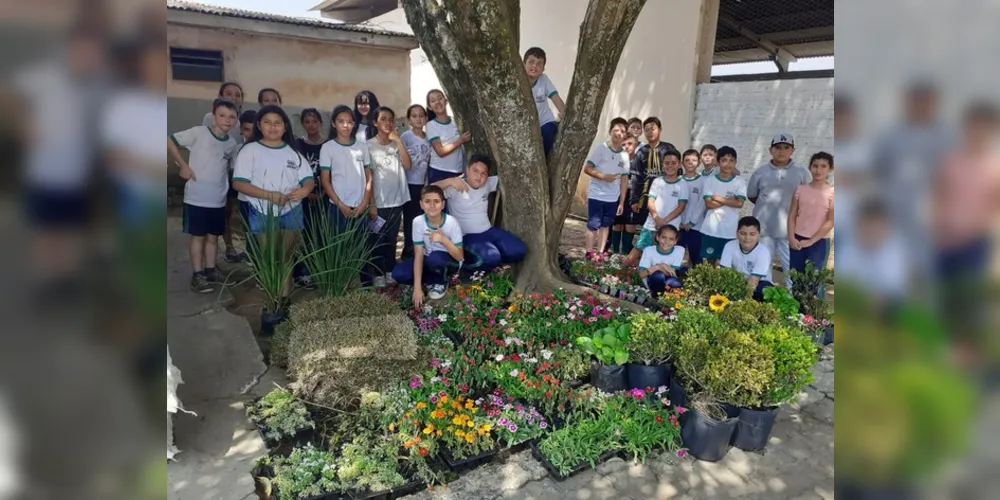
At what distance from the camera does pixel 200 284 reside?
4.96 meters

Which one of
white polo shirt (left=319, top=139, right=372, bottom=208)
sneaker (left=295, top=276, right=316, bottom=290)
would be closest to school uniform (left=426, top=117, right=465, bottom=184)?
white polo shirt (left=319, top=139, right=372, bottom=208)

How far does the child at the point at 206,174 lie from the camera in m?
4.67

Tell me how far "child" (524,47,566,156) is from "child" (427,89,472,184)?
744mm

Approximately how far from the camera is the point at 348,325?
370 cm

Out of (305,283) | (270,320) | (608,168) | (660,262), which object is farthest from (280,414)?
(608,168)

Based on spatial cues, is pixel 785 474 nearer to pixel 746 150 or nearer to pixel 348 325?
pixel 348 325

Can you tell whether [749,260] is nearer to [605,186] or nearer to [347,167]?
[605,186]

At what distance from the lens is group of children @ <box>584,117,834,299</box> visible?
4.95 meters

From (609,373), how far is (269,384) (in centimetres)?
210

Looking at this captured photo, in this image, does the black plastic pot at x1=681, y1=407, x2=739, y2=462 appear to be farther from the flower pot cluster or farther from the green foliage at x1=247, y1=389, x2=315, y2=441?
the green foliage at x1=247, y1=389, x2=315, y2=441
